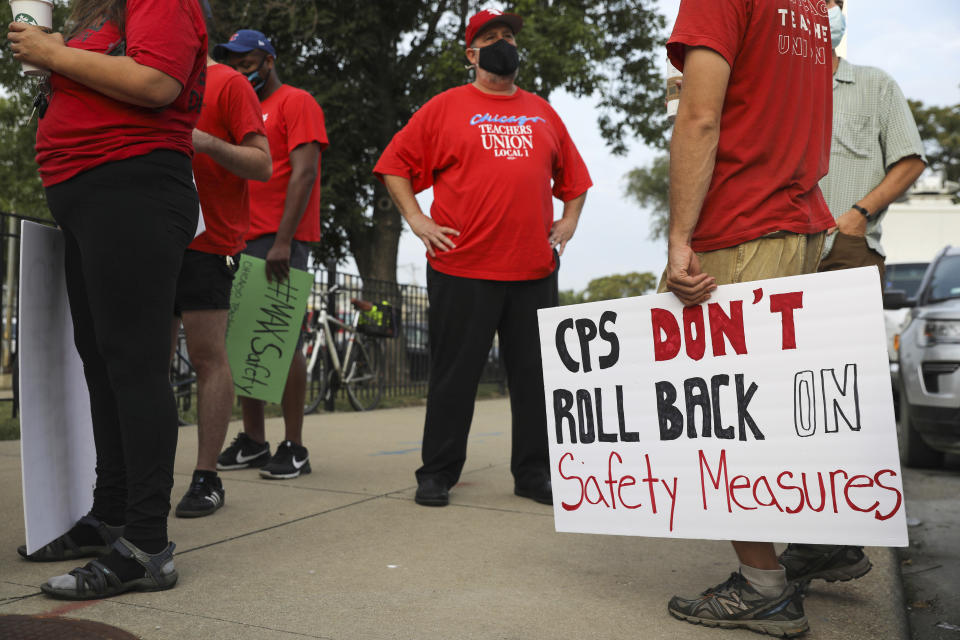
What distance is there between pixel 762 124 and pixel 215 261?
6.96 ft

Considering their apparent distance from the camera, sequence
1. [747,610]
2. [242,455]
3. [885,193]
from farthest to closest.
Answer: [242,455]
[885,193]
[747,610]

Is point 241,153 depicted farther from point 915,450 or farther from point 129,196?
point 915,450

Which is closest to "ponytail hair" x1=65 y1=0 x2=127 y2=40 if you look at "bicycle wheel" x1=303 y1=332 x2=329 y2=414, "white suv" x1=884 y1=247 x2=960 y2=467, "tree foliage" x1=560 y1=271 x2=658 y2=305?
"white suv" x1=884 y1=247 x2=960 y2=467

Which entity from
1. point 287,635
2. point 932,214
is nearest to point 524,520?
point 287,635

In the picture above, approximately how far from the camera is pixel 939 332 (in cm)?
597

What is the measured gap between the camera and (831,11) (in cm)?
361

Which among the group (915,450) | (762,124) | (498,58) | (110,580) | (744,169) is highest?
(498,58)

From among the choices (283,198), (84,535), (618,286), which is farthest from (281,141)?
(618,286)

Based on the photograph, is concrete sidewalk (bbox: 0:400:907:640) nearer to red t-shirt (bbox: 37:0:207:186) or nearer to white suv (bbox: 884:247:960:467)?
red t-shirt (bbox: 37:0:207:186)

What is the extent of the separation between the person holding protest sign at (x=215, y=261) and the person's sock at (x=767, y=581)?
2.12 meters

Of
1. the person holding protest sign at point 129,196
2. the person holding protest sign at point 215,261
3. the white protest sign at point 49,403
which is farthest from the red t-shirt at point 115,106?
the person holding protest sign at point 215,261

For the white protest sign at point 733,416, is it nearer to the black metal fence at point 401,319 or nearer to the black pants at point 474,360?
the black pants at point 474,360

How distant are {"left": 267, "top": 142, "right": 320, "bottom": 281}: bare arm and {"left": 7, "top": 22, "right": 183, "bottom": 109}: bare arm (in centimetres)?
189

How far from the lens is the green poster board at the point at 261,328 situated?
4477mm
